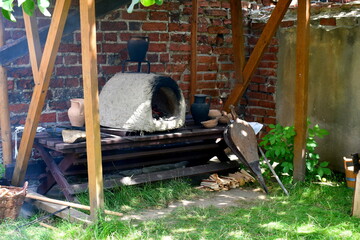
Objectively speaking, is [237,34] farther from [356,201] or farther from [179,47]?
[356,201]

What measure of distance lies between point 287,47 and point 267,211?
2944 millimetres

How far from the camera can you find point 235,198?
237 inches

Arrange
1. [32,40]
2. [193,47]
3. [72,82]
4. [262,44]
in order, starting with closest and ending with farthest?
1. [32,40]
2. [72,82]
3. [262,44]
4. [193,47]

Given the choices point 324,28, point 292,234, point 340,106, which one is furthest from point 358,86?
point 292,234

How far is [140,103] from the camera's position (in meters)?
5.85

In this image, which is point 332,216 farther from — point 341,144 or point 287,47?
point 287,47

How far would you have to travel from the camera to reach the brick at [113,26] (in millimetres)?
6656

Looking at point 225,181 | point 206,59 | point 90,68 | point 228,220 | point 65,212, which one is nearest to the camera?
point 90,68

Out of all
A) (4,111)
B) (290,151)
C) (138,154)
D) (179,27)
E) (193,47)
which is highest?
(179,27)

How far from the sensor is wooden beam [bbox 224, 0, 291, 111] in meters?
6.59

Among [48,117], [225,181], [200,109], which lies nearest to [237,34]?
[200,109]

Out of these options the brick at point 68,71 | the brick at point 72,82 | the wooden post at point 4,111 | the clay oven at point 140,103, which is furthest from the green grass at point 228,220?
the brick at point 68,71

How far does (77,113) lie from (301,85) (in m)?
2.53

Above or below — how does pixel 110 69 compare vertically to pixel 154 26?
below
